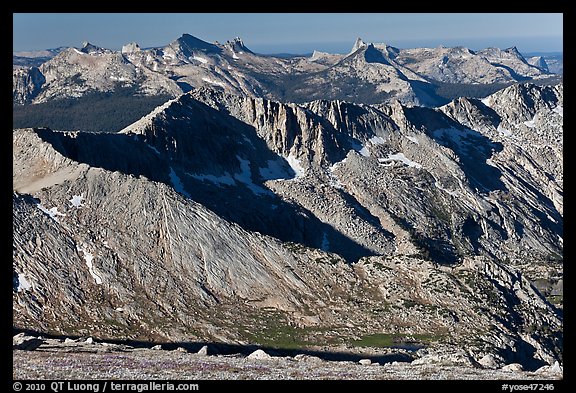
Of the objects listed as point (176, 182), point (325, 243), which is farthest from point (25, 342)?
point (325, 243)

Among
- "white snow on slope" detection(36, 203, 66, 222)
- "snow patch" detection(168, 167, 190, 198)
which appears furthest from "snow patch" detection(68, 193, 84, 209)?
"snow patch" detection(168, 167, 190, 198)

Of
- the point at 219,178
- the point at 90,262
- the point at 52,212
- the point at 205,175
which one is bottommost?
the point at 90,262

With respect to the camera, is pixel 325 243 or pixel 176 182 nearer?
pixel 176 182

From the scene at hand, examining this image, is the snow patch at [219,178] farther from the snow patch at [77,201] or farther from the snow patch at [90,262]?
the snow patch at [90,262]

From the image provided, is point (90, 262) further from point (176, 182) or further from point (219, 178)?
point (219, 178)

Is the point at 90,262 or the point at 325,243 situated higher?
the point at 90,262

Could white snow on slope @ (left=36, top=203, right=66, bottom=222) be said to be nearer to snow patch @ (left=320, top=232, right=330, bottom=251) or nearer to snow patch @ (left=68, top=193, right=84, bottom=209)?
snow patch @ (left=68, top=193, right=84, bottom=209)
